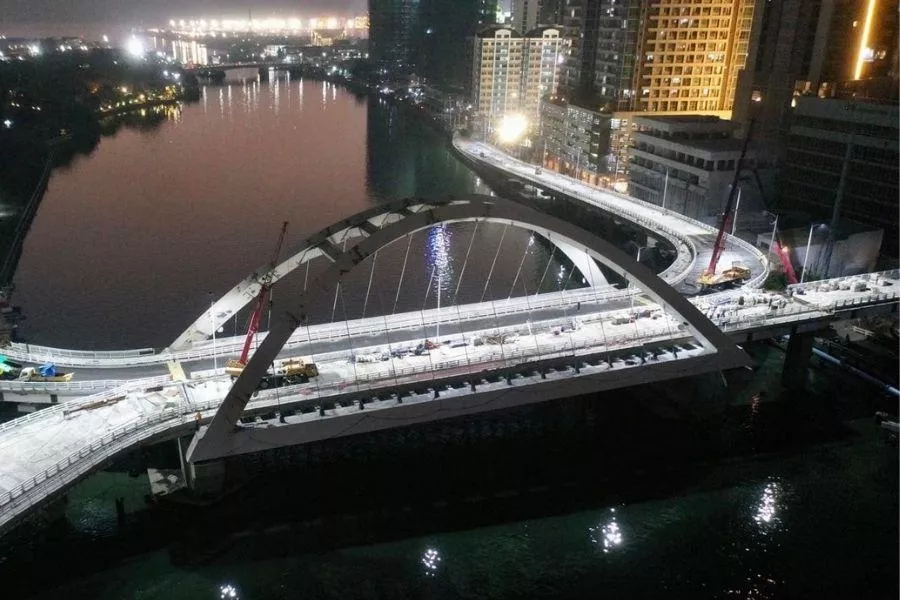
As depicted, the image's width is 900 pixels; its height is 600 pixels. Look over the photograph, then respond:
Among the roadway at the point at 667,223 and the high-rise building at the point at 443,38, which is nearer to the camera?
the roadway at the point at 667,223

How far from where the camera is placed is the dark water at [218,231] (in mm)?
51406

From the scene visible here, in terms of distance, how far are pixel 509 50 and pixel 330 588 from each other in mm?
107315

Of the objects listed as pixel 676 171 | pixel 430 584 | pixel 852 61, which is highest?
pixel 852 61

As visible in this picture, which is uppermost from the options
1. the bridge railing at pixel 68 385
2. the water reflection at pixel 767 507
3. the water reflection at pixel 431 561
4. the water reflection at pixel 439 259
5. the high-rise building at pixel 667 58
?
the high-rise building at pixel 667 58

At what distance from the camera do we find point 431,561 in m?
27.6

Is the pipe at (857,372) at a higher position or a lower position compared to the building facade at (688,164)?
lower

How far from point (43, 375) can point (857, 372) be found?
44233 mm

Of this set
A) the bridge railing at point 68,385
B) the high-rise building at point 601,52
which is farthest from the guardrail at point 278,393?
the high-rise building at point 601,52

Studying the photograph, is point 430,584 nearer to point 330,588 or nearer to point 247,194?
point 330,588

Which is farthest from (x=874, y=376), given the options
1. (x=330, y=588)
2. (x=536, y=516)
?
(x=330, y=588)

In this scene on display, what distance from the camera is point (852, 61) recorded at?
2645 inches

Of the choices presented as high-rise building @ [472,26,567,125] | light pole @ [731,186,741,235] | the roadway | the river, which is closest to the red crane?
the river

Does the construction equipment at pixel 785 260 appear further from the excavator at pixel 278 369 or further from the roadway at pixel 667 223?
the excavator at pixel 278 369

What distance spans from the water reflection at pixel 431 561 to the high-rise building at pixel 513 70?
324ft
